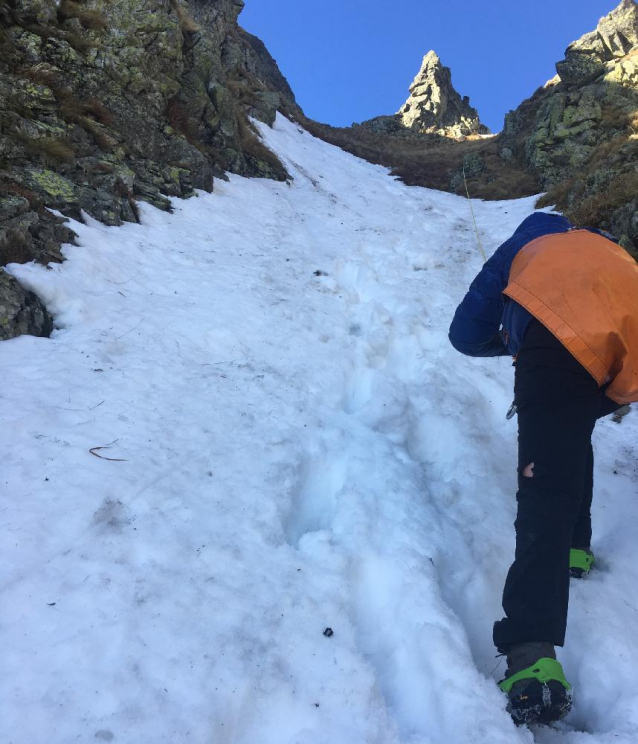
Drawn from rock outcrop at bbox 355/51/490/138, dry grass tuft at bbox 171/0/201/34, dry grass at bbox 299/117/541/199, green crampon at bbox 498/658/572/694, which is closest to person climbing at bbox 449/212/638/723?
green crampon at bbox 498/658/572/694

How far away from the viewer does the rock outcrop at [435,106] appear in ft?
168

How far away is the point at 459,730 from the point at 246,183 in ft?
43.1

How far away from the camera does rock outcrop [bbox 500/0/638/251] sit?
1101 centimetres

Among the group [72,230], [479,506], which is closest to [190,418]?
[479,506]

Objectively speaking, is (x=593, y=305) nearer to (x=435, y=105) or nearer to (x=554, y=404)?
(x=554, y=404)

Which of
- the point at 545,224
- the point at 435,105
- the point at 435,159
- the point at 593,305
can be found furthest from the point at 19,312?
the point at 435,105

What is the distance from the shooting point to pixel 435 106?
173 feet

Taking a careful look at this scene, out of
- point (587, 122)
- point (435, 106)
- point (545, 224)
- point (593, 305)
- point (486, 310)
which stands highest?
point (435, 106)

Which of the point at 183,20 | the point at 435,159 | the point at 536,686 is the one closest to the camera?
the point at 536,686

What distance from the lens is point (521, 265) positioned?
8.83ft

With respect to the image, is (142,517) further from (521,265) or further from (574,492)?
(521,265)

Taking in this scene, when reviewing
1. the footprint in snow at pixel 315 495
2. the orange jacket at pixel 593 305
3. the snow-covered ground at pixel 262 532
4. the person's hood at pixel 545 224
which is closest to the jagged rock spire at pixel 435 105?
the snow-covered ground at pixel 262 532

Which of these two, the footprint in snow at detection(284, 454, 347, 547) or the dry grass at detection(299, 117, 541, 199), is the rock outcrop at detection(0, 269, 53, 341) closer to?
the footprint in snow at detection(284, 454, 347, 547)

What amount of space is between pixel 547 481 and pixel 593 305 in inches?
37.3
